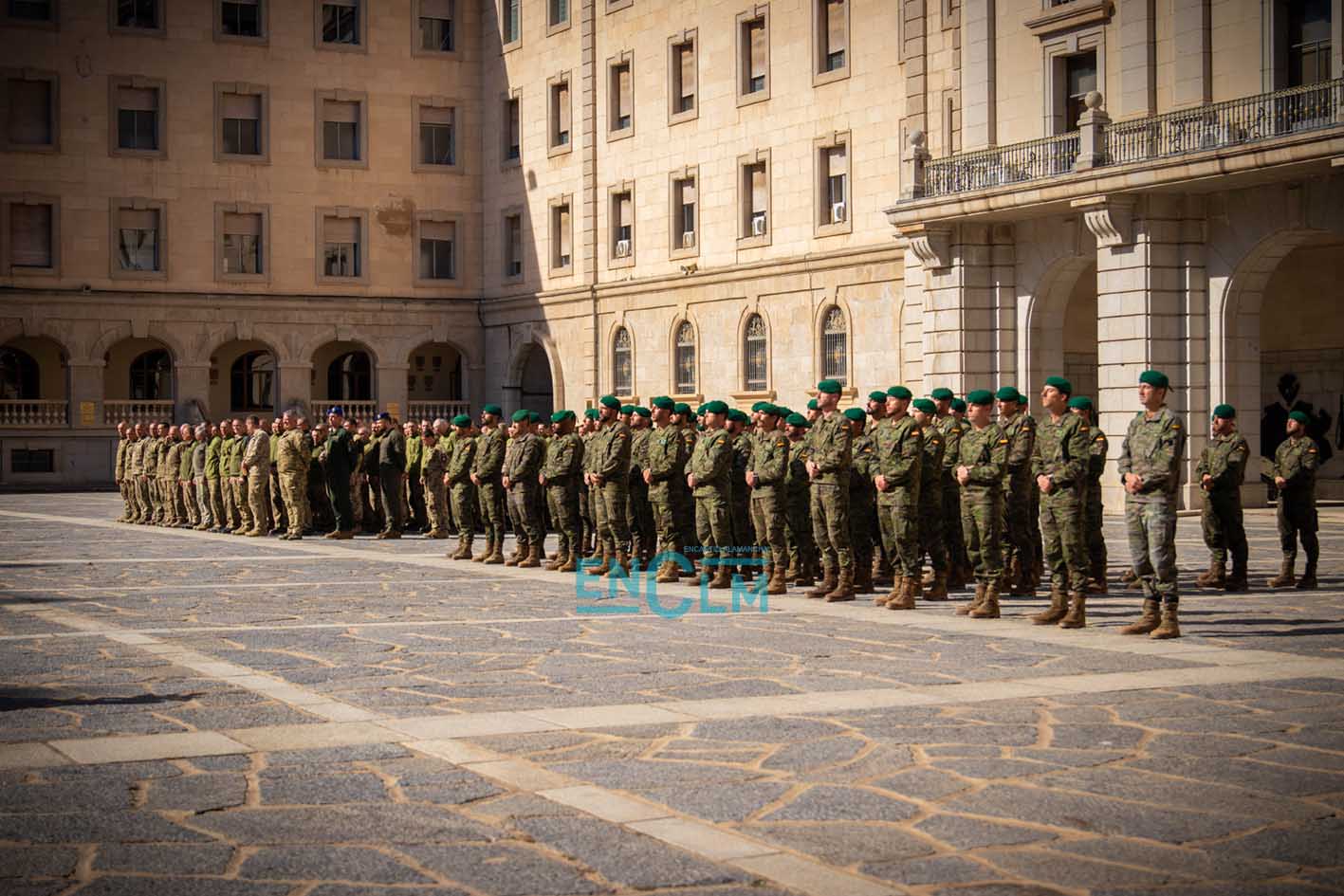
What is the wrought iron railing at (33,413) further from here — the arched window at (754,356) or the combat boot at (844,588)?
the combat boot at (844,588)

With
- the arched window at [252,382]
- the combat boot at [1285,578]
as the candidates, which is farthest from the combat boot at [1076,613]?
the arched window at [252,382]

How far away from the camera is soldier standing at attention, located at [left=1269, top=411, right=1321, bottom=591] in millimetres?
17094

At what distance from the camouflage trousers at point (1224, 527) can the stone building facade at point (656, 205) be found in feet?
32.4

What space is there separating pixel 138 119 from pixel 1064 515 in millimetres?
39361

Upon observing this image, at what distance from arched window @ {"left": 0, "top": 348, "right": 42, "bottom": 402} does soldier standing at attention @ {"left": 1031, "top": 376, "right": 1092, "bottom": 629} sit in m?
40.2

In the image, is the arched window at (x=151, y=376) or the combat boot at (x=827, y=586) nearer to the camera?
the combat boot at (x=827, y=586)

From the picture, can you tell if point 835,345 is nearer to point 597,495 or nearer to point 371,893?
point 597,495

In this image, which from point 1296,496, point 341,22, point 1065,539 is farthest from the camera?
point 341,22

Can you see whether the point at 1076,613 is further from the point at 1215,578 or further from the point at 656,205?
the point at 656,205

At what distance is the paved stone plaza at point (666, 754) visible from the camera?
6.32m

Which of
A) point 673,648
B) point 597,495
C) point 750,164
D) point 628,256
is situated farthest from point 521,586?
point 628,256

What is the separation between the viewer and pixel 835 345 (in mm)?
38031

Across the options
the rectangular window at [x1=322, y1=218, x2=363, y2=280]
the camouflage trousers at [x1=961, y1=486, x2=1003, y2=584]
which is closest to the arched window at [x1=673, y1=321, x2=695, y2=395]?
the rectangular window at [x1=322, y1=218, x2=363, y2=280]

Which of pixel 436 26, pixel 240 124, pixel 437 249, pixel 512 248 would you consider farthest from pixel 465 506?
pixel 436 26
